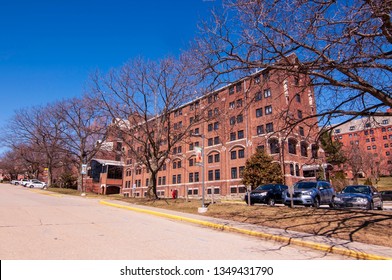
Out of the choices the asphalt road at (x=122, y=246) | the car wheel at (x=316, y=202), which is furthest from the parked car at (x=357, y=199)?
the asphalt road at (x=122, y=246)

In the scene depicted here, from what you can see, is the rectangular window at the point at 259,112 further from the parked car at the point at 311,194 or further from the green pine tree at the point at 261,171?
the parked car at the point at 311,194

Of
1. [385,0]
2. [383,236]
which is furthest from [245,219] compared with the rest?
[385,0]

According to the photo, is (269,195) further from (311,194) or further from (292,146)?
(292,146)

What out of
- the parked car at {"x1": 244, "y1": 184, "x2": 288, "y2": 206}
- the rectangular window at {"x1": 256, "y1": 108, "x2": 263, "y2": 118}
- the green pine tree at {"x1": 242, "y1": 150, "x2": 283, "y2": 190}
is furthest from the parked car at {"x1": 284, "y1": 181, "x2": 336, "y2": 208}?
the rectangular window at {"x1": 256, "y1": 108, "x2": 263, "y2": 118}

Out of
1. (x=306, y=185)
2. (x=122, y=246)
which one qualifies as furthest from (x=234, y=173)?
(x=122, y=246)

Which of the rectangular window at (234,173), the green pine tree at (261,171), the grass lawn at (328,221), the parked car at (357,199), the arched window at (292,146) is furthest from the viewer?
the rectangular window at (234,173)

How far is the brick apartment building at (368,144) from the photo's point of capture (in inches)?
435

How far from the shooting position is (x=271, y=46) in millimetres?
8875

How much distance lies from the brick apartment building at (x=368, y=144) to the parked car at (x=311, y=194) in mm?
3356

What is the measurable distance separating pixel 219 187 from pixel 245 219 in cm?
3229

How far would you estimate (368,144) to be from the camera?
88.6m

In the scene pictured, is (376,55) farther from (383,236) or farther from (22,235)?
(22,235)

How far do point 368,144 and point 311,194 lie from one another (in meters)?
87.1

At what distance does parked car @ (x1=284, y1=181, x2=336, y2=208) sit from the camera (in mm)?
16125
